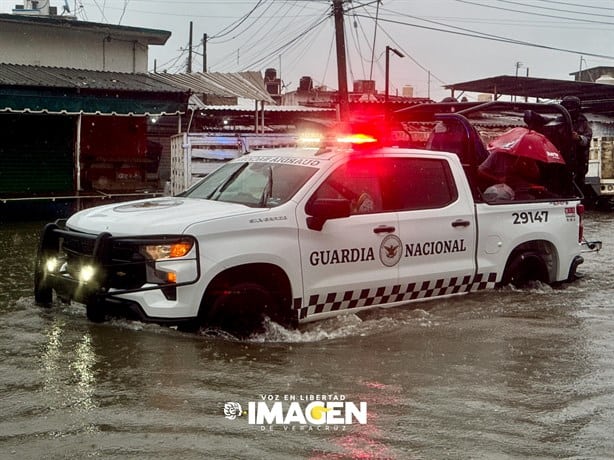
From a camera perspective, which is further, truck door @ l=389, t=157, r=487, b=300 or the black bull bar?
truck door @ l=389, t=157, r=487, b=300

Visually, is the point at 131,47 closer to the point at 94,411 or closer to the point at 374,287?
the point at 374,287

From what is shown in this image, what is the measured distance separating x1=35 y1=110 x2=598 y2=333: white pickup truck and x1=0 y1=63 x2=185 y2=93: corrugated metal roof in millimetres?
11113

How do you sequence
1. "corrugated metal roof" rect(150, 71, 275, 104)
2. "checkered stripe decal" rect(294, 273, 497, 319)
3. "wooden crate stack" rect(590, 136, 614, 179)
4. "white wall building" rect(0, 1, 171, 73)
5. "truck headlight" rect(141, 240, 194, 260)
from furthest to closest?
"white wall building" rect(0, 1, 171, 73)
"wooden crate stack" rect(590, 136, 614, 179)
"corrugated metal roof" rect(150, 71, 275, 104)
"checkered stripe decal" rect(294, 273, 497, 319)
"truck headlight" rect(141, 240, 194, 260)

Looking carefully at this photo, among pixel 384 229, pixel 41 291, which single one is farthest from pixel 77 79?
pixel 384 229

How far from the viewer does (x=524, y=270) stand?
7.91 metres

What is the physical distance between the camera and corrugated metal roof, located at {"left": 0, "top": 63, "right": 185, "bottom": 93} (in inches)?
663

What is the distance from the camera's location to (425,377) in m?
5.24

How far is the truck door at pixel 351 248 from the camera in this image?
20.0ft

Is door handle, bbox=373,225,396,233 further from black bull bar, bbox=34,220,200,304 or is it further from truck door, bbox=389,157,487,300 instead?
black bull bar, bbox=34,220,200,304

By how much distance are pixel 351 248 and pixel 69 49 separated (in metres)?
18.4

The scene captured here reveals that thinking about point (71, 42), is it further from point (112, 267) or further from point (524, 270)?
point (112, 267)

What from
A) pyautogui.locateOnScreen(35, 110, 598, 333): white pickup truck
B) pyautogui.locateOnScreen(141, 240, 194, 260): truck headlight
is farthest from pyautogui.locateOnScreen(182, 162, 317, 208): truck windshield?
pyautogui.locateOnScreen(141, 240, 194, 260): truck headlight

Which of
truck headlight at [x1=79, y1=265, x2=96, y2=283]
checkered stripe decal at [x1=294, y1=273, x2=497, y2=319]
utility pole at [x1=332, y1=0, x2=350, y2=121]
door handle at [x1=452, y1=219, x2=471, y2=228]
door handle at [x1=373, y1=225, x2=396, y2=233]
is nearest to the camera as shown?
truck headlight at [x1=79, y1=265, x2=96, y2=283]

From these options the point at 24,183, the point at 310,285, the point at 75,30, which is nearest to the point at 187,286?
the point at 310,285
